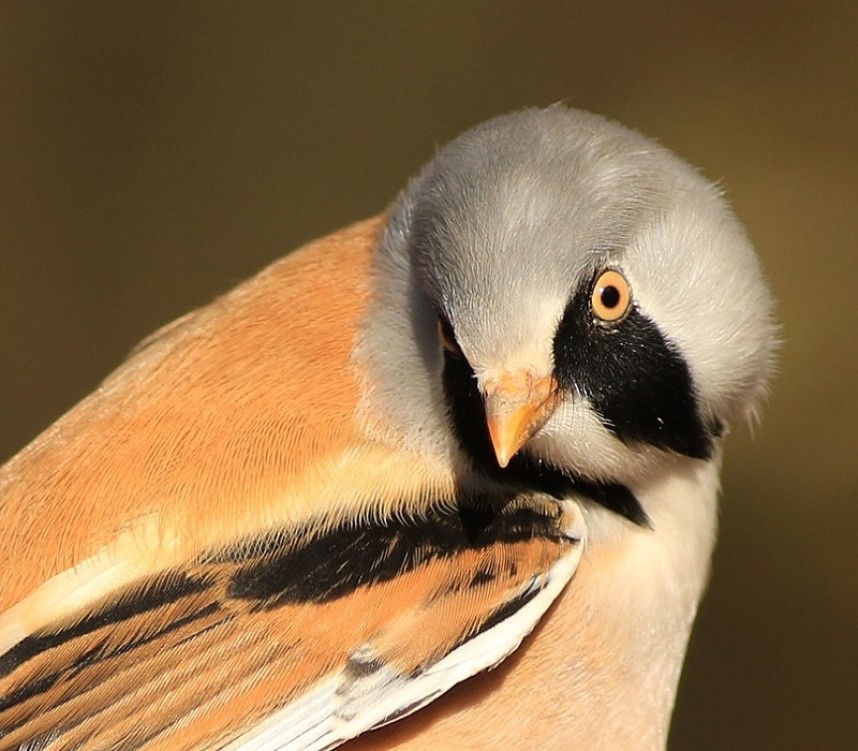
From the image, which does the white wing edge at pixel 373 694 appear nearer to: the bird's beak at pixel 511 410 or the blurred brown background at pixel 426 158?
the bird's beak at pixel 511 410

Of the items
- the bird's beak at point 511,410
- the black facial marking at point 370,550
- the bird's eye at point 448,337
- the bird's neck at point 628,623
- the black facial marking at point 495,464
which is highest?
the bird's eye at point 448,337

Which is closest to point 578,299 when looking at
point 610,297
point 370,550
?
point 610,297

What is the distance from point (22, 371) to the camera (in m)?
4.00

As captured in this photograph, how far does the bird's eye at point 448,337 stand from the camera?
1.58 m

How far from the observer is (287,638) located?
160 centimetres

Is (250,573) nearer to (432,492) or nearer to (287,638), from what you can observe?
(287,638)

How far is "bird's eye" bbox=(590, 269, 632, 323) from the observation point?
156 centimetres

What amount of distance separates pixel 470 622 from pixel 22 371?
8.93 feet

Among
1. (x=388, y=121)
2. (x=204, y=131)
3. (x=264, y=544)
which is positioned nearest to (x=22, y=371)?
(x=204, y=131)

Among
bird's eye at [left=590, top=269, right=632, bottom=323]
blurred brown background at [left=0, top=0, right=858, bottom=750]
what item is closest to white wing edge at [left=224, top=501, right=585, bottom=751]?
bird's eye at [left=590, top=269, right=632, bottom=323]

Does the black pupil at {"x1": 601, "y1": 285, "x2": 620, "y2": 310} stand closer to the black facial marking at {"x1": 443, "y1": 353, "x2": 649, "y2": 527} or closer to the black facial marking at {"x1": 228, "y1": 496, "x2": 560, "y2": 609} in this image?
the black facial marking at {"x1": 443, "y1": 353, "x2": 649, "y2": 527}

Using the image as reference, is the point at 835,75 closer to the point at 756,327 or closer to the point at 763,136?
the point at 763,136

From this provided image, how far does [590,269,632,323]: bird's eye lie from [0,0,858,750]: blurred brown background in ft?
6.81

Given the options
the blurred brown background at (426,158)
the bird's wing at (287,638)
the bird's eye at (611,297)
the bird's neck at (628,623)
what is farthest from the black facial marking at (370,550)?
the blurred brown background at (426,158)
